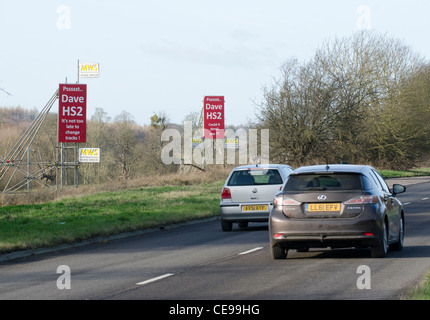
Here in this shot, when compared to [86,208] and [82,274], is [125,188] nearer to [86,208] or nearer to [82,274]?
[86,208]

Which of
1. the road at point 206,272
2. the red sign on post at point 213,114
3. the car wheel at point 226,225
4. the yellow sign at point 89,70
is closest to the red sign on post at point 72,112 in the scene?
the yellow sign at point 89,70

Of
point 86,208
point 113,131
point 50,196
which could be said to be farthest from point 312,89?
point 113,131

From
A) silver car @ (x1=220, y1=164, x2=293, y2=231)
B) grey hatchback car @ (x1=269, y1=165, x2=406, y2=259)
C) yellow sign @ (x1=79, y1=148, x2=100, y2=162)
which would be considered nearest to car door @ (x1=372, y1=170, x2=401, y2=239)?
grey hatchback car @ (x1=269, y1=165, x2=406, y2=259)

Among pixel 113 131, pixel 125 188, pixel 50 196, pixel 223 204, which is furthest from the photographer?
pixel 113 131

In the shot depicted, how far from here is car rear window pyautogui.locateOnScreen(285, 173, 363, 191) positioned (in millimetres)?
11805

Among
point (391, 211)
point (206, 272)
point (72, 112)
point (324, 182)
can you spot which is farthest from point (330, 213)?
point (72, 112)

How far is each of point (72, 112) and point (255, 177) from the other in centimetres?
1760

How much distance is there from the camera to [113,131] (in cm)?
7750

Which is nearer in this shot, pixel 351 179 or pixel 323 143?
pixel 351 179

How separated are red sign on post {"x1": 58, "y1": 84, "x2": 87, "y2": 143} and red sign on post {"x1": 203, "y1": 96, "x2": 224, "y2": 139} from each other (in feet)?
38.3

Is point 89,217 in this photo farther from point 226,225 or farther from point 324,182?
point 324,182

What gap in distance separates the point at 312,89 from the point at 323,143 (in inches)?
158

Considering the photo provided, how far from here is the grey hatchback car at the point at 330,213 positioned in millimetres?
11469

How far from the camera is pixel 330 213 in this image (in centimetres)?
1155
